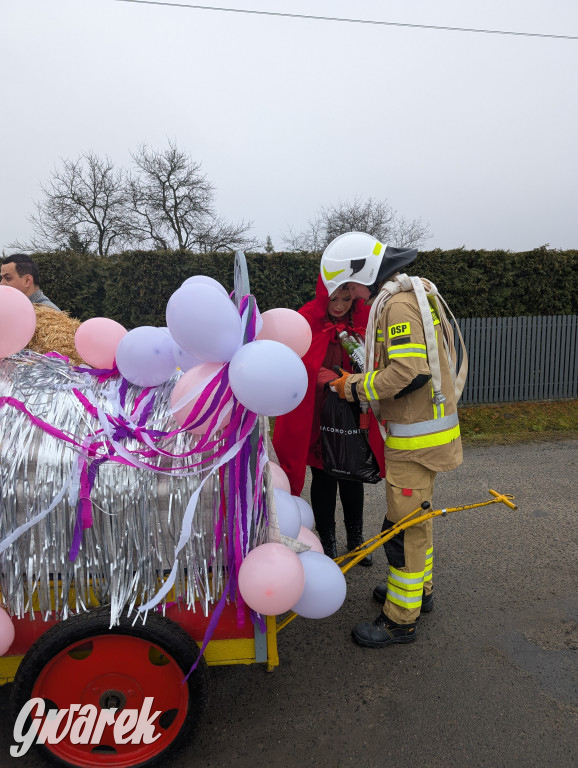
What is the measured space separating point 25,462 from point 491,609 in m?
2.60

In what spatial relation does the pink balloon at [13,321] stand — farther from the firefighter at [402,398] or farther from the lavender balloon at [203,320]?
the firefighter at [402,398]

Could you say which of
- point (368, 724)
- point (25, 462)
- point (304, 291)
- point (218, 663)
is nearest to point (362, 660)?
point (368, 724)

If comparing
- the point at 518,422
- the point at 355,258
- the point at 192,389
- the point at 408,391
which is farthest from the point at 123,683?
the point at 518,422

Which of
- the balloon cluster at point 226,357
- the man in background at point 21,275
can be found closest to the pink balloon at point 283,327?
the balloon cluster at point 226,357

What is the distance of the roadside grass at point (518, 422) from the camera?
268 inches

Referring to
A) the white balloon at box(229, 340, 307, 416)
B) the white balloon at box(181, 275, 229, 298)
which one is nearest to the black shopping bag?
the white balloon at box(181, 275, 229, 298)

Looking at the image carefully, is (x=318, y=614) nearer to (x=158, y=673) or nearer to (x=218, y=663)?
(x=218, y=663)

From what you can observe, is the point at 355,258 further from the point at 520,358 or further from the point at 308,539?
the point at 520,358

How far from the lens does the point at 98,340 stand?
264 cm

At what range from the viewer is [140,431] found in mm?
1934

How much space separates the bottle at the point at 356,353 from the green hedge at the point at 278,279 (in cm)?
580

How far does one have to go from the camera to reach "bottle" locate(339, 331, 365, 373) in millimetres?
2980

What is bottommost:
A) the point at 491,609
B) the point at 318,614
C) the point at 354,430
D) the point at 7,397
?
the point at 491,609

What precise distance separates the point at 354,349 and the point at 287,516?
4.07ft
